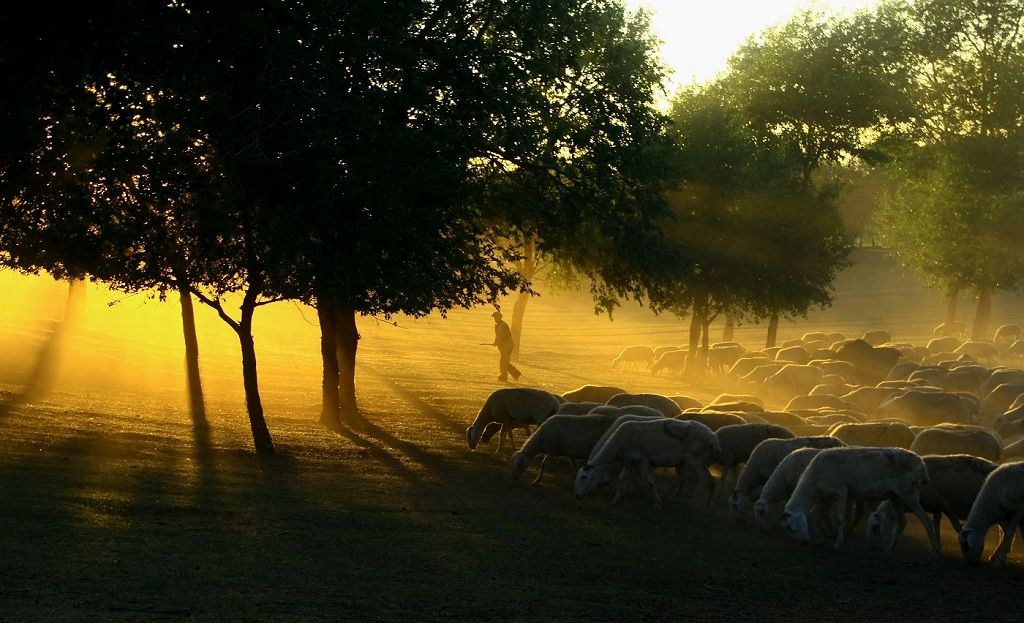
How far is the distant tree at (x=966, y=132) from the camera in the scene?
54656 mm

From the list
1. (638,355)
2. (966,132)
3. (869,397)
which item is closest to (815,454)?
(869,397)

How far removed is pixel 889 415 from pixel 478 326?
53.6 meters

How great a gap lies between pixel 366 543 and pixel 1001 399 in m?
21.3

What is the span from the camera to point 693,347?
4456 cm

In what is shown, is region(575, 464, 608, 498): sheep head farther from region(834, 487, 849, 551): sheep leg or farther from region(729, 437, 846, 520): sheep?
region(834, 487, 849, 551): sheep leg

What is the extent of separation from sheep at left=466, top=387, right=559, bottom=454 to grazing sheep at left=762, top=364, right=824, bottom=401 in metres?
13.5

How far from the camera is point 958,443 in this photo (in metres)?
18.8

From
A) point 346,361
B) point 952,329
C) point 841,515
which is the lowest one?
point 841,515

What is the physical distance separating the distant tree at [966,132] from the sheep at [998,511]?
4235cm

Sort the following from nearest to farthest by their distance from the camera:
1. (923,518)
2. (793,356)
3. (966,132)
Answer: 1. (923,518)
2. (793,356)
3. (966,132)

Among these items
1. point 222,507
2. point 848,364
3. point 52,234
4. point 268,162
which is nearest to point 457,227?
point 268,162

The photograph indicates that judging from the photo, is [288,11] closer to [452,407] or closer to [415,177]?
[415,177]

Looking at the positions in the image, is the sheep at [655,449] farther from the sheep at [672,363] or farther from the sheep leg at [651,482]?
the sheep at [672,363]

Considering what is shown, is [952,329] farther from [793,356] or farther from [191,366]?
[191,366]
